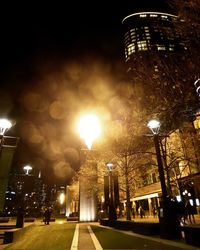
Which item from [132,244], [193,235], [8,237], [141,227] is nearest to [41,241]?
[8,237]

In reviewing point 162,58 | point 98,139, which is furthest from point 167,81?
point 98,139

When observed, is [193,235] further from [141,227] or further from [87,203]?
[87,203]

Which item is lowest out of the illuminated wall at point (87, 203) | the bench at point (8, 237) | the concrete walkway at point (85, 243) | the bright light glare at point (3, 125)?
the concrete walkway at point (85, 243)

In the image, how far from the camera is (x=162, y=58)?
13.7 meters

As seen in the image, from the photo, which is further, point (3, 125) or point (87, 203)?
point (87, 203)

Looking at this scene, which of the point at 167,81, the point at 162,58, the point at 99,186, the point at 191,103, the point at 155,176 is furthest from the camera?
the point at 155,176

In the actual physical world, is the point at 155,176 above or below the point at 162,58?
below

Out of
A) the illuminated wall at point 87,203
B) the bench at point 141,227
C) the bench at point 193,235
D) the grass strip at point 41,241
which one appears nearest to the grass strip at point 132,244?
the bench at point 193,235

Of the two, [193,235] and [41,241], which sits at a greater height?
[193,235]

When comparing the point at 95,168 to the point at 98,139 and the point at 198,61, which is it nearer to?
the point at 98,139

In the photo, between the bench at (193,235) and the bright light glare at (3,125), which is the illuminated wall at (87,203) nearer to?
the bright light glare at (3,125)

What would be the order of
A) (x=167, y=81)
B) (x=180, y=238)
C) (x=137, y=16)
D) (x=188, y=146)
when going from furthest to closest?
(x=137, y=16) → (x=188, y=146) → (x=167, y=81) → (x=180, y=238)

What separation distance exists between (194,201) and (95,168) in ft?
45.0

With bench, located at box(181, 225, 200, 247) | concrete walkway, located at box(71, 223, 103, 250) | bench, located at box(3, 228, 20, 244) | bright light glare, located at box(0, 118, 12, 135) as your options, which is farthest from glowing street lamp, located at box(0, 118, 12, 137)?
bench, located at box(181, 225, 200, 247)
